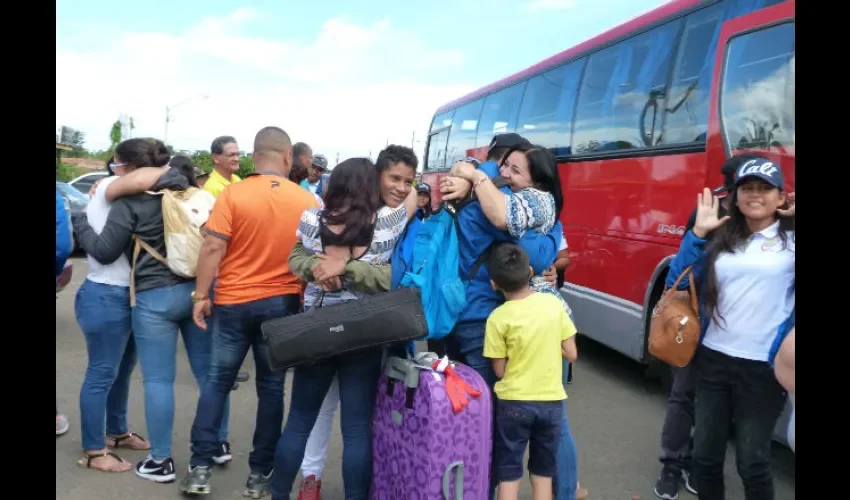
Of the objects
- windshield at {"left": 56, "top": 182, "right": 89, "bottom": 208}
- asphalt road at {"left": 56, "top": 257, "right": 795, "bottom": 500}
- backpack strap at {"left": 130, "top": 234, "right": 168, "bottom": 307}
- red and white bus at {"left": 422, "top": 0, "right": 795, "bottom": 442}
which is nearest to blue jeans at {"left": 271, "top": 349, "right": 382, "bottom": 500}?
asphalt road at {"left": 56, "top": 257, "right": 795, "bottom": 500}

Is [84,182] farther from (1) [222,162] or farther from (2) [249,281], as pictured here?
(2) [249,281]

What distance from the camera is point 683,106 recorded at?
5566mm

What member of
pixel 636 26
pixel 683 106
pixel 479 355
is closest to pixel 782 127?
pixel 683 106

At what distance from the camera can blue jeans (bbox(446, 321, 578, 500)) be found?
3105mm

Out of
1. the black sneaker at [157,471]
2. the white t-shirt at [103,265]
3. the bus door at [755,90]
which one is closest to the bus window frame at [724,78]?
the bus door at [755,90]

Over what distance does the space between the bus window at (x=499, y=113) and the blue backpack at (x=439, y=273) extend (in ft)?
19.2

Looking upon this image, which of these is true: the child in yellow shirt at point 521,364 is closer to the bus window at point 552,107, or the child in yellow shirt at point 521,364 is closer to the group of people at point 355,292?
the group of people at point 355,292

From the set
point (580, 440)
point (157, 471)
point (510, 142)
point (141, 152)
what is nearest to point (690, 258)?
point (510, 142)

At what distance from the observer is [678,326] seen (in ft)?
10.5

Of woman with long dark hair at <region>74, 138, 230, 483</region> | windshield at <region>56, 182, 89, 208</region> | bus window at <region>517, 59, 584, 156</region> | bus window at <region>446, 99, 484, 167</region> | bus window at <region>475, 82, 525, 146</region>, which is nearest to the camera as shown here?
woman with long dark hair at <region>74, 138, 230, 483</region>

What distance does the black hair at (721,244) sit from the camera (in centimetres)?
304


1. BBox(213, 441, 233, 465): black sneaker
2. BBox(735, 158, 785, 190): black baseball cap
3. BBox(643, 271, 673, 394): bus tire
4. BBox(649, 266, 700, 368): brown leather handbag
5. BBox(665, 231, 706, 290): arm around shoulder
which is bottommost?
BBox(213, 441, 233, 465): black sneaker

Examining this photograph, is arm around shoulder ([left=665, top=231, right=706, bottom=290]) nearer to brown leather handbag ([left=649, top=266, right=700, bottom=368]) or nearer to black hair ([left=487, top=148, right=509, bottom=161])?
brown leather handbag ([left=649, top=266, right=700, bottom=368])

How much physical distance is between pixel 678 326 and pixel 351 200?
1627 millimetres
